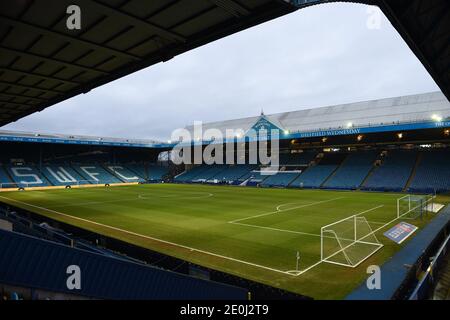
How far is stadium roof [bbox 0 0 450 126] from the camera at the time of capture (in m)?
7.67

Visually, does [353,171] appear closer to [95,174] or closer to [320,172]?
[320,172]

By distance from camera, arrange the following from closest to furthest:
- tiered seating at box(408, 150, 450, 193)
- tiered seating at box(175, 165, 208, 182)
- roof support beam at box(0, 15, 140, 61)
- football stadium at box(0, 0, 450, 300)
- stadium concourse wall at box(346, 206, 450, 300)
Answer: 1. football stadium at box(0, 0, 450, 300)
2. stadium concourse wall at box(346, 206, 450, 300)
3. roof support beam at box(0, 15, 140, 61)
4. tiered seating at box(408, 150, 450, 193)
5. tiered seating at box(175, 165, 208, 182)

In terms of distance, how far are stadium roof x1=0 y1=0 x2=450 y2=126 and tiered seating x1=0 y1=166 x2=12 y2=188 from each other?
1764 inches

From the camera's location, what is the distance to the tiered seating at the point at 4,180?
48.2 meters

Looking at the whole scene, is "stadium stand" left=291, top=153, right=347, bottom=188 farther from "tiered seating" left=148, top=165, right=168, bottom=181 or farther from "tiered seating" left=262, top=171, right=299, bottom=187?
"tiered seating" left=148, top=165, right=168, bottom=181

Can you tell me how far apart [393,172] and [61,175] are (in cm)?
5945

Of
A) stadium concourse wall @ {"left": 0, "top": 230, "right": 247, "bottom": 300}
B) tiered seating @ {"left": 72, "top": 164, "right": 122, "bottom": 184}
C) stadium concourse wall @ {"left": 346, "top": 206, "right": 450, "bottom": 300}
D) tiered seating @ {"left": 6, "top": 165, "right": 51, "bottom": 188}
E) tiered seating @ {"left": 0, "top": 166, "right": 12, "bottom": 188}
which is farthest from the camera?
tiered seating @ {"left": 72, "top": 164, "right": 122, "bottom": 184}

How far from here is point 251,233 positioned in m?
16.6

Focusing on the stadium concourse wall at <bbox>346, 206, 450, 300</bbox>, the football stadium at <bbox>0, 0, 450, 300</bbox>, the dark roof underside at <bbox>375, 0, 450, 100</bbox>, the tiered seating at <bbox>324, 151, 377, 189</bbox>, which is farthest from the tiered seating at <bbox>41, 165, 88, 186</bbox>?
the dark roof underside at <bbox>375, 0, 450, 100</bbox>

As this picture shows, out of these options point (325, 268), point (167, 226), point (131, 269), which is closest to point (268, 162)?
point (167, 226)

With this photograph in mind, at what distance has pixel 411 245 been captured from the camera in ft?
44.5
